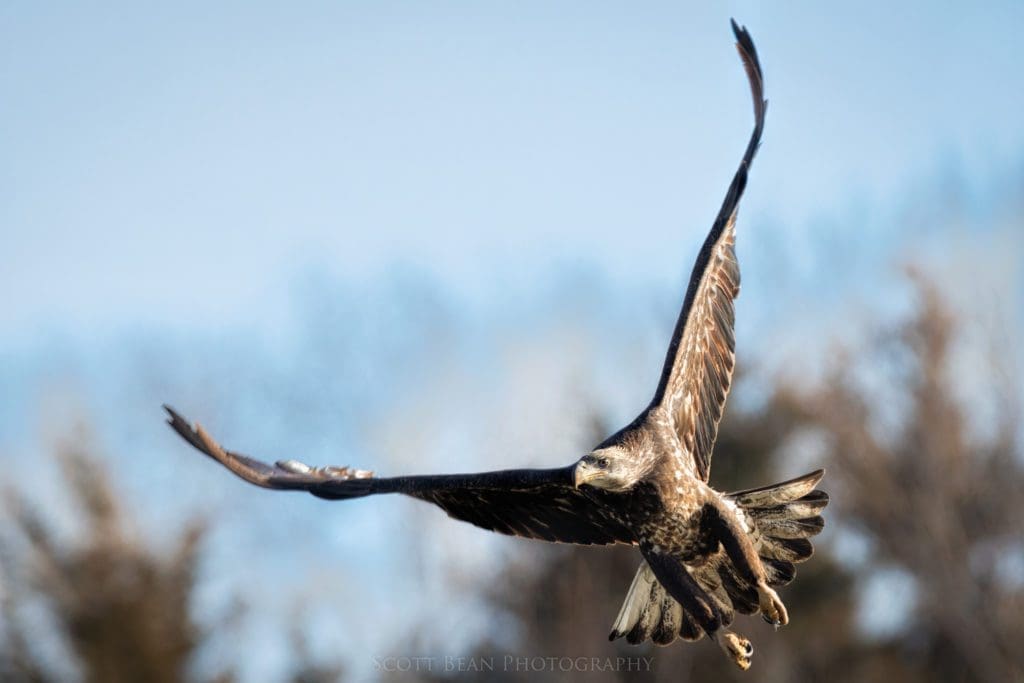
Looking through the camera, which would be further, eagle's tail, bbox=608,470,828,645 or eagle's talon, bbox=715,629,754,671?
eagle's tail, bbox=608,470,828,645

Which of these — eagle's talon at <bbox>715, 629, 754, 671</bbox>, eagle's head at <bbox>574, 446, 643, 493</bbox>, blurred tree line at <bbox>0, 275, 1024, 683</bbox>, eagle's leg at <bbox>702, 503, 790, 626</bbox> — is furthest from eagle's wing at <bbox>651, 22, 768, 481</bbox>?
blurred tree line at <bbox>0, 275, 1024, 683</bbox>

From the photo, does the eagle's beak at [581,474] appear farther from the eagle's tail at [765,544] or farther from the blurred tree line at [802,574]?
the blurred tree line at [802,574]

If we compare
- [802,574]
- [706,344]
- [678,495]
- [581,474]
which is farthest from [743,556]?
[802,574]

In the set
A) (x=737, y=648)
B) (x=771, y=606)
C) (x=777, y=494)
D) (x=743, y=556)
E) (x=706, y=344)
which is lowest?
(x=737, y=648)

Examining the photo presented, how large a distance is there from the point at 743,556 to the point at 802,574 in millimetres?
17394

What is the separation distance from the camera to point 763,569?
287 inches

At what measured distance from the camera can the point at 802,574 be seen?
78.1 feet

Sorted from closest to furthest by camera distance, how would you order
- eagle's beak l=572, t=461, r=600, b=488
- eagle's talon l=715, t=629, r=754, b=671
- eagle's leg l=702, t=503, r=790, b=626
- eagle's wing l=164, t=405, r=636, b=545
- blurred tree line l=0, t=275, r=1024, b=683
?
eagle's beak l=572, t=461, r=600, b=488 → eagle's leg l=702, t=503, r=790, b=626 → eagle's talon l=715, t=629, r=754, b=671 → eagle's wing l=164, t=405, r=636, b=545 → blurred tree line l=0, t=275, r=1024, b=683

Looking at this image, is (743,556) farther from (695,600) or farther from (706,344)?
(706,344)

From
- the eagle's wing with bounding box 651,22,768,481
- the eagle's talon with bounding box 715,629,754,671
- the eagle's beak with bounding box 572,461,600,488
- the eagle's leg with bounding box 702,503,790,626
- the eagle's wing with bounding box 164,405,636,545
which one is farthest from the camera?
the eagle's wing with bounding box 651,22,768,481

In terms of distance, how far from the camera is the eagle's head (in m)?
6.71

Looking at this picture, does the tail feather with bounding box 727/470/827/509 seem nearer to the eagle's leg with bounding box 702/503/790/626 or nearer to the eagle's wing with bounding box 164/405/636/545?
the eagle's leg with bounding box 702/503/790/626

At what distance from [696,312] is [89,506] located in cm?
1669

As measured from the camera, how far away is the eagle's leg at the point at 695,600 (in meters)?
6.80
